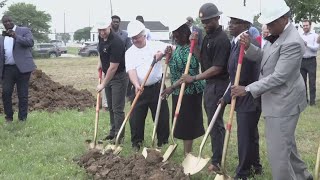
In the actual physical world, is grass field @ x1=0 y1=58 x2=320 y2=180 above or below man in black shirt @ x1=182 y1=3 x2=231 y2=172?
below

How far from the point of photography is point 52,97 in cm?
1054

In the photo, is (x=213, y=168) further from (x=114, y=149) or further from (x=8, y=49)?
(x=8, y=49)

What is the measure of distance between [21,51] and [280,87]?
5.42 m

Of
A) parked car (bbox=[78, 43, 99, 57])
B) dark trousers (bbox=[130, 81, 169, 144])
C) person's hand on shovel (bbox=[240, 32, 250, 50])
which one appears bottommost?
parked car (bbox=[78, 43, 99, 57])

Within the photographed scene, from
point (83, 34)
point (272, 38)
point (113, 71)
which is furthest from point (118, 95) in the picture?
point (83, 34)

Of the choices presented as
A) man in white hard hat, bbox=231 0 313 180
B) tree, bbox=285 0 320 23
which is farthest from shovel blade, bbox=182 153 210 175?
tree, bbox=285 0 320 23

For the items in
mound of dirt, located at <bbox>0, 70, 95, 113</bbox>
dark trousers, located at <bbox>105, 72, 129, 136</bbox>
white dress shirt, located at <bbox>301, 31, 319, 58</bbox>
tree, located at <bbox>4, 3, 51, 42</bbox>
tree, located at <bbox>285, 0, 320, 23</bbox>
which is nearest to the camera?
dark trousers, located at <bbox>105, 72, 129, 136</bbox>

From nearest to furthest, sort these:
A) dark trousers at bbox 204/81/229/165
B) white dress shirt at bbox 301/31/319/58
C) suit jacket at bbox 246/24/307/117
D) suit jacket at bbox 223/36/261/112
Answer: suit jacket at bbox 246/24/307/117, suit jacket at bbox 223/36/261/112, dark trousers at bbox 204/81/229/165, white dress shirt at bbox 301/31/319/58

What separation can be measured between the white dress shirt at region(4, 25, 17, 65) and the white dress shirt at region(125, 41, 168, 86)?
113 inches

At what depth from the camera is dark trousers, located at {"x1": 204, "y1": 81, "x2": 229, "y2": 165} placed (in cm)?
504

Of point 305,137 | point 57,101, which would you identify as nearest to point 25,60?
point 57,101

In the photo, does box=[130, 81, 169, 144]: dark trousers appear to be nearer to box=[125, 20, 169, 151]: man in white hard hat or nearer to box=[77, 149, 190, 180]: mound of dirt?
box=[125, 20, 169, 151]: man in white hard hat

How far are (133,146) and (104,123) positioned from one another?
1.95 meters

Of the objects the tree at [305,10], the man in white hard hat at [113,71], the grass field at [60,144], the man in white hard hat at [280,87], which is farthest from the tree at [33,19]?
the man in white hard hat at [280,87]
